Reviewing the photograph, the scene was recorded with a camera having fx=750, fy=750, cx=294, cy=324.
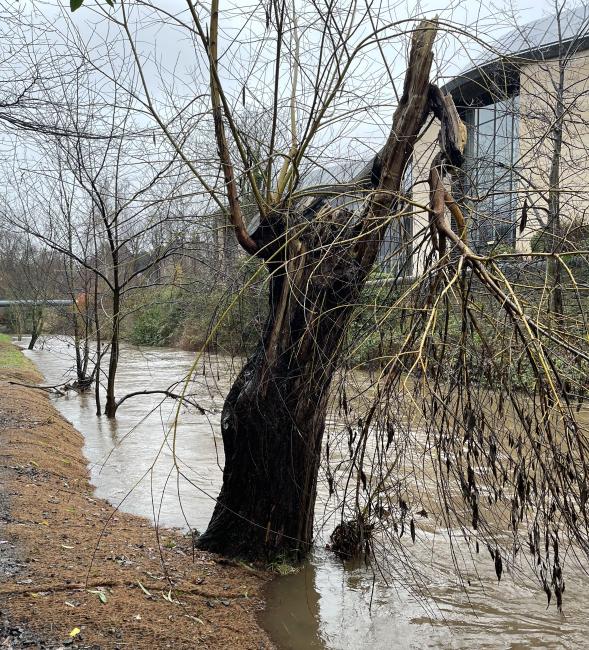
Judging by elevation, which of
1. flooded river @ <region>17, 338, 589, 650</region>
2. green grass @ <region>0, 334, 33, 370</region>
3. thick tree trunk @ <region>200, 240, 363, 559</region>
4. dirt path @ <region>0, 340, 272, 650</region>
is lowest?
flooded river @ <region>17, 338, 589, 650</region>

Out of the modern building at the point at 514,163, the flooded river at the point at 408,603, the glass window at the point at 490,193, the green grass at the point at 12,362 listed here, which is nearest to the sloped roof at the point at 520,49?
the modern building at the point at 514,163

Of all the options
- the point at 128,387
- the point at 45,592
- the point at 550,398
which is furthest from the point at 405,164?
the point at 128,387

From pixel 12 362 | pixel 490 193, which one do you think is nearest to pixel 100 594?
pixel 490 193

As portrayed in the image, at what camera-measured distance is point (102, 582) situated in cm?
529

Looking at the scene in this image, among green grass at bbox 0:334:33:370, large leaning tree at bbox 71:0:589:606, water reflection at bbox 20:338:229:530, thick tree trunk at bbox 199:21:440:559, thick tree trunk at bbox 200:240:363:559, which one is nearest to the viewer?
large leaning tree at bbox 71:0:589:606

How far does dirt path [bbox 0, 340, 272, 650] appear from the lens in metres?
4.55

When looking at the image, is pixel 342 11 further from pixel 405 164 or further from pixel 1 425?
pixel 1 425

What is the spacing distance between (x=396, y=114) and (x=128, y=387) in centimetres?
1546

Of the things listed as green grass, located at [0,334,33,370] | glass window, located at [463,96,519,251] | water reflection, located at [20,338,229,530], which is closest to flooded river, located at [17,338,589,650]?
water reflection, located at [20,338,229,530]

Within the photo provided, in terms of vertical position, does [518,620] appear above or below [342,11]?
below

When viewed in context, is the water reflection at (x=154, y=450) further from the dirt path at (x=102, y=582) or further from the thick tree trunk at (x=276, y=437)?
the dirt path at (x=102, y=582)

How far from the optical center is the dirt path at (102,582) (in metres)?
4.55

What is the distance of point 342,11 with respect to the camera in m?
5.20

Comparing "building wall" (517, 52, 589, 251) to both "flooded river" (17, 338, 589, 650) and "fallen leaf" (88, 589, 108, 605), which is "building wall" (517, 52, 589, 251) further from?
"fallen leaf" (88, 589, 108, 605)
